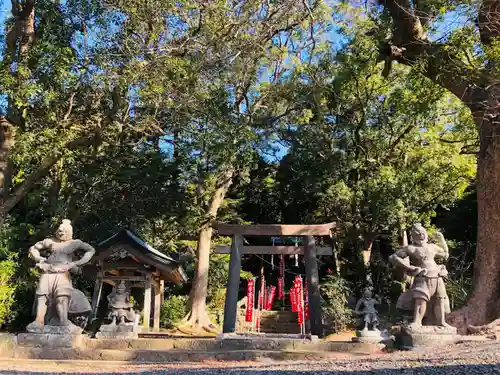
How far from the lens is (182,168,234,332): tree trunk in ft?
49.5

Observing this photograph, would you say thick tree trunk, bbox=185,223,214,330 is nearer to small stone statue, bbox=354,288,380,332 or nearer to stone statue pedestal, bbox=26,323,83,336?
small stone statue, bbox=354,288,380,332

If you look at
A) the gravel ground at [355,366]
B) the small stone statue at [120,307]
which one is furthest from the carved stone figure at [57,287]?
the small stone statue at [120,307]

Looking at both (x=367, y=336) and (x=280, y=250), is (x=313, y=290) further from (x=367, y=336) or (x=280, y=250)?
(x=367, y=336)

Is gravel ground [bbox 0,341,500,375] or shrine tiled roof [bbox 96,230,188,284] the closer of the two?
gravel ground [bbox 0,341,500,375]

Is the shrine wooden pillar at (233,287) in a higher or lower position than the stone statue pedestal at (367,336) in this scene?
higher

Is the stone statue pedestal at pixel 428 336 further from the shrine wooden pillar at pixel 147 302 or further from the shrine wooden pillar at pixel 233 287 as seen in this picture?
the shrine wooden pillar at pixel 147 302

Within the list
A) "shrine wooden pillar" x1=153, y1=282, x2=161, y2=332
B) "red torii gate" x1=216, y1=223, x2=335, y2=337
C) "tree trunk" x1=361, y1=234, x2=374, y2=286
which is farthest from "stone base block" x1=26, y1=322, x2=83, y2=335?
"tree trunk" x1=361, y1=234, x2=374, y2=286

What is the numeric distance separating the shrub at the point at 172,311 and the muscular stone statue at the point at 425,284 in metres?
10.2

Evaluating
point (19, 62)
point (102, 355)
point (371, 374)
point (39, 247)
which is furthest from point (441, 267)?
point (19, 62)

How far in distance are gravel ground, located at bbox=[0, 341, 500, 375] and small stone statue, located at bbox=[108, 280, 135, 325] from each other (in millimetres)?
3361

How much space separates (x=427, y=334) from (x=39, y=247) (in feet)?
19.1

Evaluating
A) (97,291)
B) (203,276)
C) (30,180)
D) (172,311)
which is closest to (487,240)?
(30,180)

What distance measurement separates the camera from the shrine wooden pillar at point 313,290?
948 cm

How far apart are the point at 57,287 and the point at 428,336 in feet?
17.5
